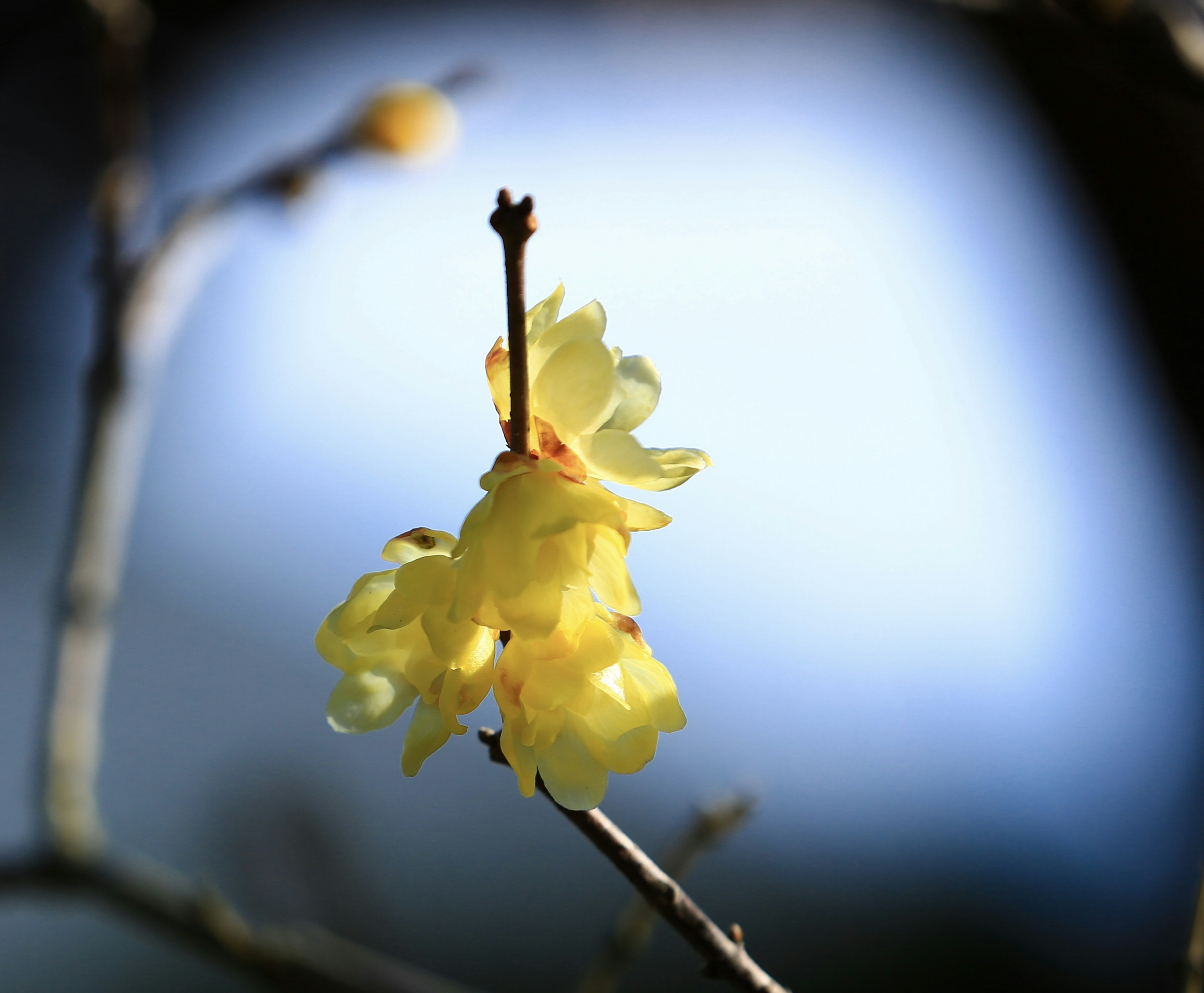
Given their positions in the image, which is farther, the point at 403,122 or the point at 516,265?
the point at 403,122

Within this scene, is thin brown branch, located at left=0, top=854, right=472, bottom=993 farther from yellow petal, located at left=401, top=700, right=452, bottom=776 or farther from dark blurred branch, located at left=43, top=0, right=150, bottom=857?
yellow petal, located at left=401, top=700, right=452, bottom=776

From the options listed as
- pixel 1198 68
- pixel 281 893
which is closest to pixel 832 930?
pixel 281 893

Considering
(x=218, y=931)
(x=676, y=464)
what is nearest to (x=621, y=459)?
(x=676, y=464)

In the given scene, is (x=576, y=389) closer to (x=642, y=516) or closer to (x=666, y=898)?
(x=642, y=516)

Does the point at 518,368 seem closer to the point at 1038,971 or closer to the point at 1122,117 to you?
the point at 1122,117

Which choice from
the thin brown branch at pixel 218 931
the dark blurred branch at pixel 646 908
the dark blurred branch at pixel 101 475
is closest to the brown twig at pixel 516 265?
the dark blurred branch at pixel 646 908

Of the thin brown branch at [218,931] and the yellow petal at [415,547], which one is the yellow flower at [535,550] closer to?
the yellow petal at [415,547]
